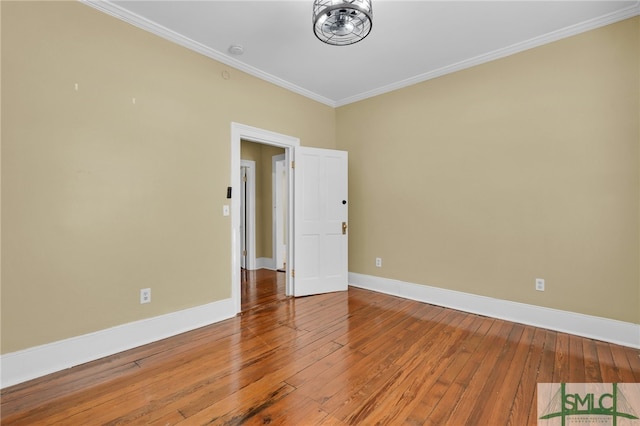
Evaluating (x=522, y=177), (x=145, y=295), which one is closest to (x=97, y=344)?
(x=145, y=295)

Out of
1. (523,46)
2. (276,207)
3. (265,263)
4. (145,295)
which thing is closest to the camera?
(145,295)

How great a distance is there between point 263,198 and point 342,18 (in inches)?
163

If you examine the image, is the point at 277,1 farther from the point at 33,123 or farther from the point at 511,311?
the point at 511,311

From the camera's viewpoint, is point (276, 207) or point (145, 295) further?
point (276, 207)

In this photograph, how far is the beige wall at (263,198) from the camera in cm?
580

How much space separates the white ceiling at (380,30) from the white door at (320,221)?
1.13 m

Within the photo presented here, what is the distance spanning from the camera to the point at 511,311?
310cm

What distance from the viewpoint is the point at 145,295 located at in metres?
2.65

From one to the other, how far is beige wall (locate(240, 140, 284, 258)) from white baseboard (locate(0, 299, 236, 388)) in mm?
2729

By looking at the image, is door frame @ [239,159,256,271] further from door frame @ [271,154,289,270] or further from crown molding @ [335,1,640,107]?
crown molding @ [335,1,640,107]

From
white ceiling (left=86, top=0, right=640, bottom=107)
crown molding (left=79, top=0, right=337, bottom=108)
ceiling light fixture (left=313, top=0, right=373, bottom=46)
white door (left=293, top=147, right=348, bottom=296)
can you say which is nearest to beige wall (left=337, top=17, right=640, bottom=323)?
white ceiling (left=86, top=0, right=640, bottom=107)

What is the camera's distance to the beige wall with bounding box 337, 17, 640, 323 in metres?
2.59

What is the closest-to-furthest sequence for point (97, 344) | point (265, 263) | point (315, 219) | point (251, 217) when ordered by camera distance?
point (97, 344) < point (315, 219) < point (251, 217) < point (265, 263)

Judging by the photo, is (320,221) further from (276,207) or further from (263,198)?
(263,198)
